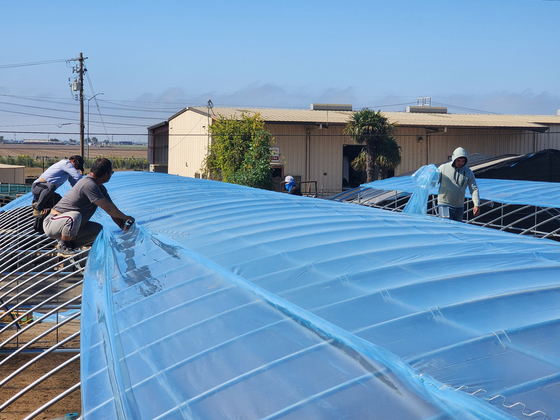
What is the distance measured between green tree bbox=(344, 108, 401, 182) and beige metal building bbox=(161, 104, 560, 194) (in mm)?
2412

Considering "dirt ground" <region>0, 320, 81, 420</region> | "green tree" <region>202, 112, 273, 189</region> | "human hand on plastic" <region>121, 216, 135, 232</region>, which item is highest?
"green tree" <region>202, 112, 273, 189</region>

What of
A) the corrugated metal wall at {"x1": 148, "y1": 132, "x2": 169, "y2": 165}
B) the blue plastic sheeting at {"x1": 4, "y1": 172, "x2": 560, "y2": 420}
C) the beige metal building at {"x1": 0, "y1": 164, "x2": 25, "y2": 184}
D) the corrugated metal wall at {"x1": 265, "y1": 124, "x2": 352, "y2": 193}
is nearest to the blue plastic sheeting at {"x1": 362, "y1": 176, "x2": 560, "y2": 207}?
the blue plastic sheeting at {"x1": 4, "y1": 172, "x2": 560, "y2": 420}

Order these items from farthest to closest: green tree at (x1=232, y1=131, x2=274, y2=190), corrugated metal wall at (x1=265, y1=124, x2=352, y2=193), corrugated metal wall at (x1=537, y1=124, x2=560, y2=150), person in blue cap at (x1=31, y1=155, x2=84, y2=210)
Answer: corrugated metal wall at (x1=537, y1=124, x2=560, y2=150), corrugated metal wall at (x1=265, y1=124, x2=352, y2=193), green tree at (x1=232, y1=131, x2=274, y2=190), person in blue cap at (x1=31, y1=155, x2=84, y2=210)

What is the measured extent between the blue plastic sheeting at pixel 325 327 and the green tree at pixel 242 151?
21.0 metres

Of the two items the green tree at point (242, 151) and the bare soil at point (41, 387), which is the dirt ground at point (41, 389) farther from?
the green tree at point (242, 151)

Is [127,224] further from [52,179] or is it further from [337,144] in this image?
[337,144]

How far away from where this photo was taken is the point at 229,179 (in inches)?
1091

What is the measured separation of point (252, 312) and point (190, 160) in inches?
1322

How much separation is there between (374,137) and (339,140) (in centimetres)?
335

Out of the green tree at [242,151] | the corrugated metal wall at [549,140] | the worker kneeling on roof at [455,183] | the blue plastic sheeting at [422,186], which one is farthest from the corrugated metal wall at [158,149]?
the worker kneeling on roof at [455,183]

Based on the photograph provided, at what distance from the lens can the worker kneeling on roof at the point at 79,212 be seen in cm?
691

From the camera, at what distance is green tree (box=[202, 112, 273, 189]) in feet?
87.2

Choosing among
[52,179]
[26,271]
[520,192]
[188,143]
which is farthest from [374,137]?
[26,271]

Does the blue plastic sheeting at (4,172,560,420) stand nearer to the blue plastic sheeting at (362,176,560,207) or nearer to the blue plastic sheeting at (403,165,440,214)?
the blue plastic sheeting at (403,165,440,214)
